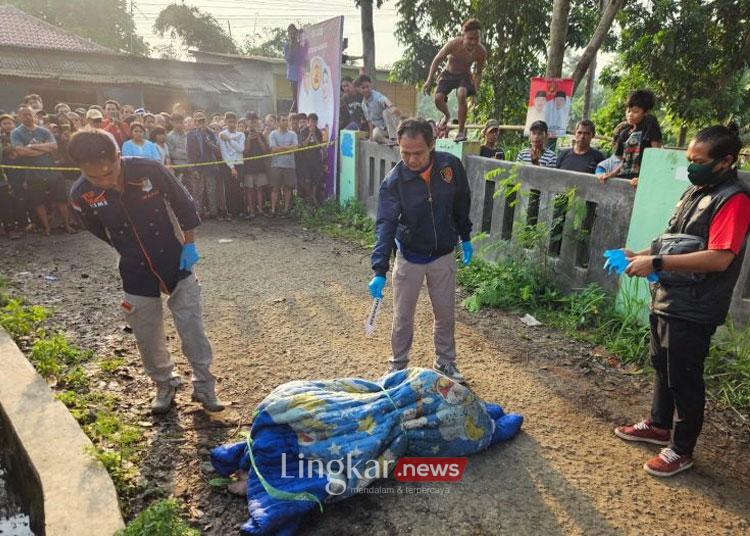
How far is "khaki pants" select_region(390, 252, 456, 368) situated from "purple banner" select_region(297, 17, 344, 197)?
6.39 m

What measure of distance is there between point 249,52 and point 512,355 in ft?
142

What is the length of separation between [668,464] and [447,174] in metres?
2.07

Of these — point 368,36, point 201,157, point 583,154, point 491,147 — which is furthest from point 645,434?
point 368,36

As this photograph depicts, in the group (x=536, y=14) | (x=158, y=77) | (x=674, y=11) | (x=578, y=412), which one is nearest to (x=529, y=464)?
(x=578, y=412)

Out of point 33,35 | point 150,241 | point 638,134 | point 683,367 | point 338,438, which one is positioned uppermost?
point 33,35

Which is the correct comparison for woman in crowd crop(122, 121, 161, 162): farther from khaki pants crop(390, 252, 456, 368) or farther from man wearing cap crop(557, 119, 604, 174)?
man wearing cap crop(557, 119, 604, 174)

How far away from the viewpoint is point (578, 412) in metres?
3.26

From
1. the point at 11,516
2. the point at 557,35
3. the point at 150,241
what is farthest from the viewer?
the point at 557,35

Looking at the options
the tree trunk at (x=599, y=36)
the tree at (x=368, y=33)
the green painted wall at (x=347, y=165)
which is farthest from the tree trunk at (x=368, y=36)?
Answer: the tree trunk at (x=599, y=36)

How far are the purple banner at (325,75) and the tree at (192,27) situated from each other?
30558 mm

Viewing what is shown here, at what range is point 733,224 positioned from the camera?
2174 millimetres

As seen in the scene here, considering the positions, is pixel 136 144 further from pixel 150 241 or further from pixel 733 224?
pixel 733 224

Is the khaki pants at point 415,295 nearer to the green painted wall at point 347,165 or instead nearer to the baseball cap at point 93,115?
the green painted wall at point 347,165

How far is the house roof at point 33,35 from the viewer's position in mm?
20547
